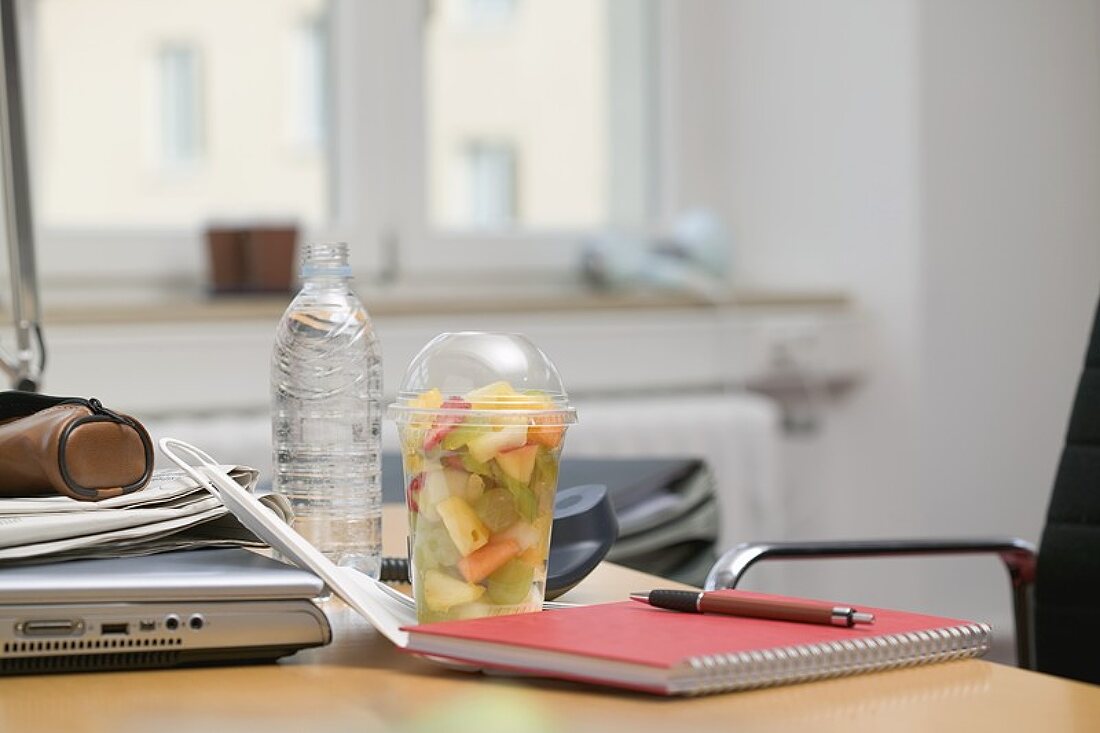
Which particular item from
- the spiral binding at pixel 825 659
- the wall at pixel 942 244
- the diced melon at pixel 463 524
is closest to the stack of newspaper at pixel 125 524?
the diced melon at pixel 463 524

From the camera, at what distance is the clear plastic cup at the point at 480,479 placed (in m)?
0.75

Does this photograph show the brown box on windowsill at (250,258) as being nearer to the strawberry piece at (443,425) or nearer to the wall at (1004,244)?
the wall at (1004,244)

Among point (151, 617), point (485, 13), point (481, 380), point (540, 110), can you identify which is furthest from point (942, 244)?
point (151, 617)

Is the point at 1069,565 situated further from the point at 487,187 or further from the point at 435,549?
the point at 487,187

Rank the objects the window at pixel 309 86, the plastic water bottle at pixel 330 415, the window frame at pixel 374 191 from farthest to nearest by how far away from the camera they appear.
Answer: the window at pixel 309 86 < the window frame at pixel 374 191 < the plastic water bottle at pixel 330 415

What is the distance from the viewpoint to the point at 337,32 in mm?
2701

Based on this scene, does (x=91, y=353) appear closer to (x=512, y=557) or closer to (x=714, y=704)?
(x=512, y=557)

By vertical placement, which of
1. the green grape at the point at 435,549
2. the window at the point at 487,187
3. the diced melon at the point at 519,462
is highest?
the window at the point at 487,187

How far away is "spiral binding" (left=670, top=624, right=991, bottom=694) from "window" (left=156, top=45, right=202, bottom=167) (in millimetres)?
2054

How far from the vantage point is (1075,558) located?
1353mm

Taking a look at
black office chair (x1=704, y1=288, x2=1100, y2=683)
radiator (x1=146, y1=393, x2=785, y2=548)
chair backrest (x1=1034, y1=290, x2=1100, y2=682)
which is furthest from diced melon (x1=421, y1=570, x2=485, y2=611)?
radiator (x1=146, y1=393, x2=785, y2=548)

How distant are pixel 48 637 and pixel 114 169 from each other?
193 cm

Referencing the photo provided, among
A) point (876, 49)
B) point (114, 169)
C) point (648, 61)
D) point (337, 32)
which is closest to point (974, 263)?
point (876, 49)

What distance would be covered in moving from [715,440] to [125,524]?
1893 mm
